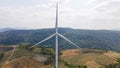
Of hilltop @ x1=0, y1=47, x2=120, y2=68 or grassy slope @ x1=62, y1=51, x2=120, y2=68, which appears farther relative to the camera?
grassy slope @ x1=62, y1=51, x2=120, y2=68

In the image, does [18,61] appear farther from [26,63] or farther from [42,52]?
[42,52]

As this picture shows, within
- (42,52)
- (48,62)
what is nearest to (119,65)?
(48,62)

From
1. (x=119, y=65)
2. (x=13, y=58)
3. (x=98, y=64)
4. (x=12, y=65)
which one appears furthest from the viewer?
(x=98, y=64)

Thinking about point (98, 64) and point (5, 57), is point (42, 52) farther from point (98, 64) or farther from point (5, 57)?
point (98, 64)

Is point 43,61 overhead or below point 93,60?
overhead

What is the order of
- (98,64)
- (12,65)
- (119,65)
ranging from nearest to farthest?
(119,65), (12,65), (98,64)

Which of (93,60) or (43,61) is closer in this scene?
(43,61)

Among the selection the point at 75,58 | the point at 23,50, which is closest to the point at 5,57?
the point at 23,50

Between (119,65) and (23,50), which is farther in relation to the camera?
(23,50)

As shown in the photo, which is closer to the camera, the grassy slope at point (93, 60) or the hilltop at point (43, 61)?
the hilltop at point (43, 61)
